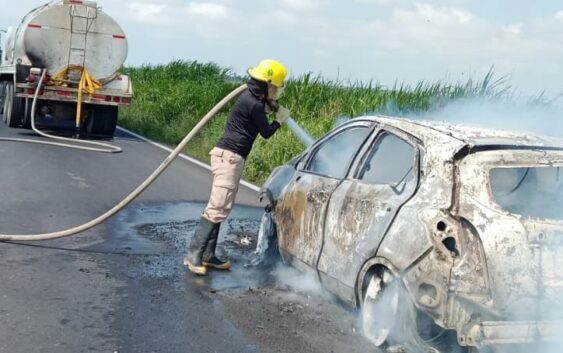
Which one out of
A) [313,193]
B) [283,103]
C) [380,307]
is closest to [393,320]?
[380,307]

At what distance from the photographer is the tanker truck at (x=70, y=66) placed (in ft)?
59.5

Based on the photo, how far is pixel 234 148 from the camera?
7.18 metres

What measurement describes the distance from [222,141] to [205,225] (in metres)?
0.79

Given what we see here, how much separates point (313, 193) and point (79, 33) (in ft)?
43.9

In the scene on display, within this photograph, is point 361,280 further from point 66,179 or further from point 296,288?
point 66,179

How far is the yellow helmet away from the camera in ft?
23.1

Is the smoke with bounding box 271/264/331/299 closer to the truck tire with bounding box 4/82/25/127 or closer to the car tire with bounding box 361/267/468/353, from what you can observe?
the car tire with bounding box 361/267/468/353

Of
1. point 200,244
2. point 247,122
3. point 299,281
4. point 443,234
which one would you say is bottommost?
point 299,281

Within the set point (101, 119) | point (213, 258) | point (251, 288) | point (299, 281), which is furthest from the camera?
point (101, 119)

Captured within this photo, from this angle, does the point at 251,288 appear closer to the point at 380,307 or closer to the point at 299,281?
the point at 299,281

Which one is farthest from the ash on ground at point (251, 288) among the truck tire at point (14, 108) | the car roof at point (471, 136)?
the truck tire at point (14, 108)

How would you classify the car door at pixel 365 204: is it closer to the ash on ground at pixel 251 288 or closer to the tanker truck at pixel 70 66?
the ash on ground at pixel 251 288

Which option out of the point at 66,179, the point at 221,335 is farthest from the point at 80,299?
the point at 66,179

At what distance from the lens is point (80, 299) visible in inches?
237
